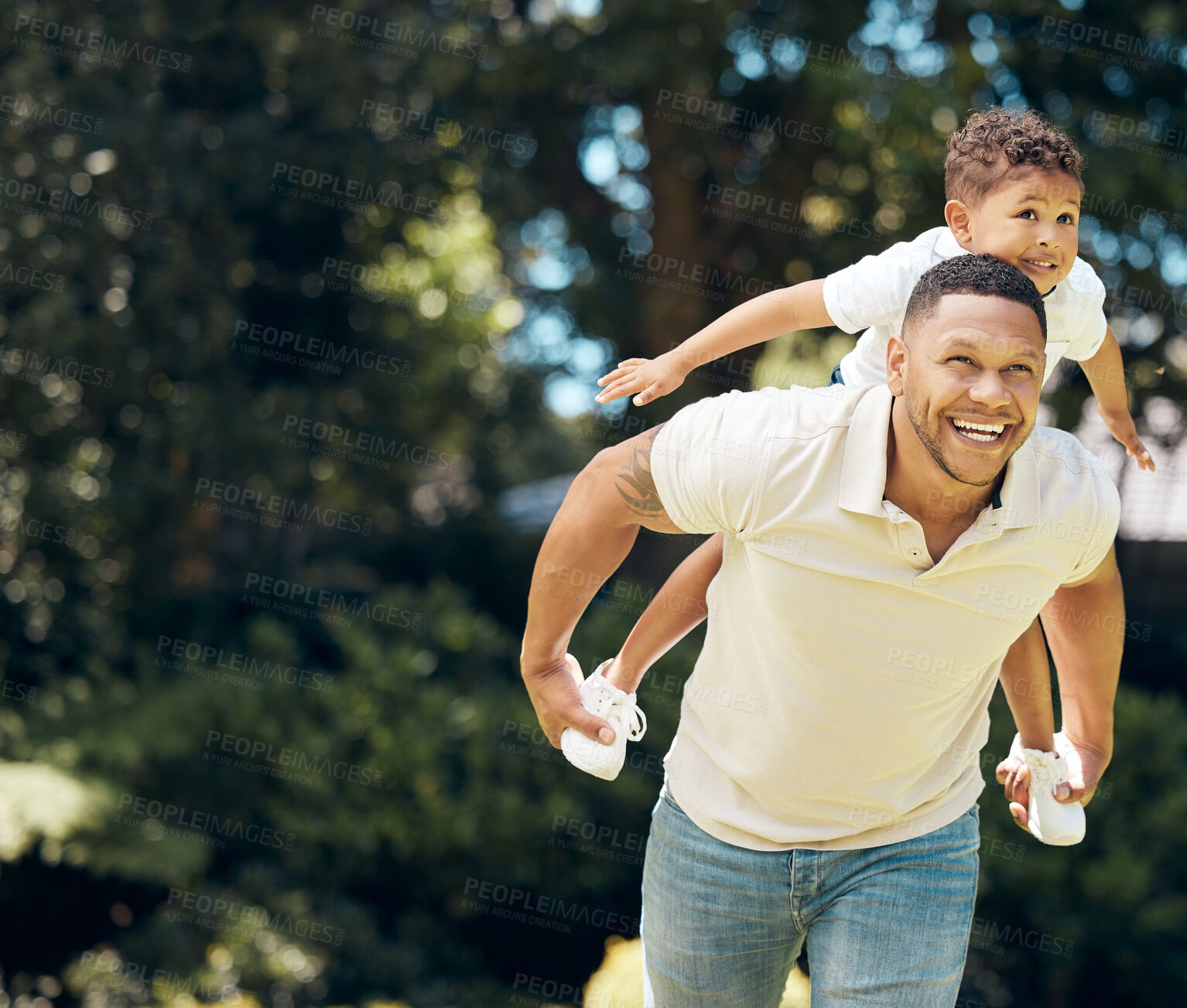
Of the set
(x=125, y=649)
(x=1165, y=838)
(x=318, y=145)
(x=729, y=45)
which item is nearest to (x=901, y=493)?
(x=1165, y=838)

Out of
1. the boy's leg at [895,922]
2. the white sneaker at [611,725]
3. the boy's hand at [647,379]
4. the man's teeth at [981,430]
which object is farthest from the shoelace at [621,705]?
the man's teeth at [981,430]

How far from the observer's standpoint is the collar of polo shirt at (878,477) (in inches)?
77.7

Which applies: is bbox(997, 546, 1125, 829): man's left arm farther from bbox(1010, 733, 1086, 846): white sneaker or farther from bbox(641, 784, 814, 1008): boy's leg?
bbox(641, 784, 814, 1008): boy's leg

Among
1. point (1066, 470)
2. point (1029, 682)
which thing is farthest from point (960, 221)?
point (1029, 682)

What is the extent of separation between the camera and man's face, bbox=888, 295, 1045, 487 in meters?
1.88

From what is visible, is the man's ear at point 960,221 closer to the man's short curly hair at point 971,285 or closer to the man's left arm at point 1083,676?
the man's short curly hair at point 971,285

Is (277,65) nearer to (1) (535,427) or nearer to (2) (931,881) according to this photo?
(1) (535,427)

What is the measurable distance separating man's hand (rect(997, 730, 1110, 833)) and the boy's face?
107 centimetres

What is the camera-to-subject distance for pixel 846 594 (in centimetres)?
203

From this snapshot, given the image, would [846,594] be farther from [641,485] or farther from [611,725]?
[611,725]

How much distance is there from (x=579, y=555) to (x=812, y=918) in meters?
0.87

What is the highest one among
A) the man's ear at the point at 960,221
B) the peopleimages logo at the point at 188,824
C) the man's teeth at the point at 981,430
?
the man's ear at the point at 960,221

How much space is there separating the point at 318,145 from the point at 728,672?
7187mm

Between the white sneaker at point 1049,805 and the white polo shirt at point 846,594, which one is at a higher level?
the white polo shirt at point 846,594
